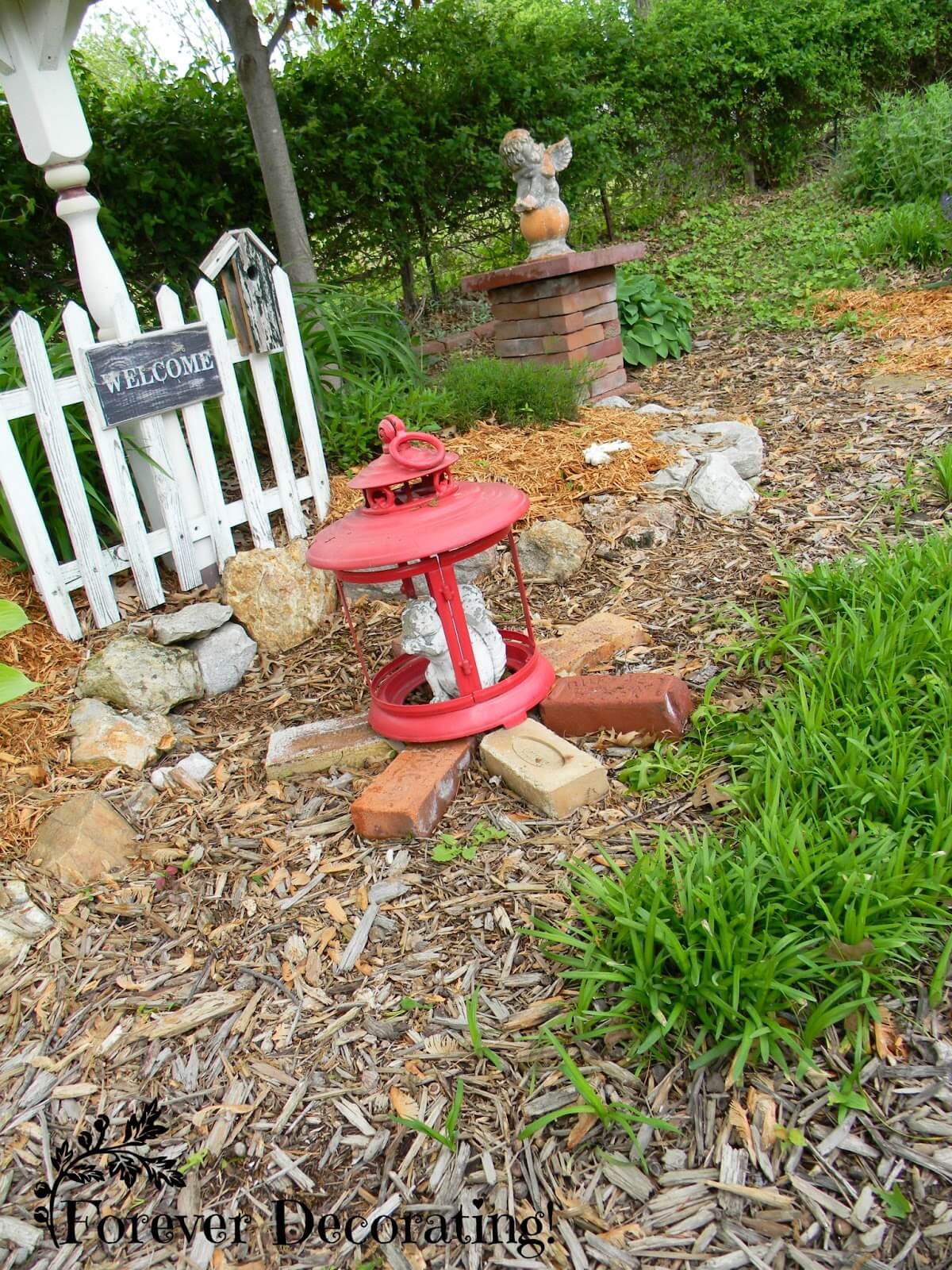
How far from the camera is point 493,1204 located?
1.49 m

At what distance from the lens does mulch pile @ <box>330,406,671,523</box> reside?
12.4ft

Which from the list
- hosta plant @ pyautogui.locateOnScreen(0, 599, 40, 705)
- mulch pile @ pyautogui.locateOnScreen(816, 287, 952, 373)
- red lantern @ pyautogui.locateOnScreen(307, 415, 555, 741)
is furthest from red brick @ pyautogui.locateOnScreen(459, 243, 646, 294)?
hosta plant @ pyautogui.locateOnScreen(0, 599, 40, 705)

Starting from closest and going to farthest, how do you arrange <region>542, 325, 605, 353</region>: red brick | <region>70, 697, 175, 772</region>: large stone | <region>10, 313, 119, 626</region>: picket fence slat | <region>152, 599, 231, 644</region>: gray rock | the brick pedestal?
<region>70, 697, 175, 772</region>: large stone, <region>10, 313, 119, 626</region>: picket fence slat, <region>152, 599, 231, 644</region>: gray rock, the brick pedestal, <region>542, 325, 605, 353</region>: red brick

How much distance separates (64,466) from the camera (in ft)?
9.84

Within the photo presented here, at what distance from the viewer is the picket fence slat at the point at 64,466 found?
→ 2.88m

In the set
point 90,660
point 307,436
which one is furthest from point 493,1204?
point 307,436

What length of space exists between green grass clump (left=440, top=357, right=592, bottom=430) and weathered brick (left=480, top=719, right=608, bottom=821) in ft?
7.42

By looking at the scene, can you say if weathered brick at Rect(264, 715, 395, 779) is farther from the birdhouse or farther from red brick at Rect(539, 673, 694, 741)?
the birdhouse

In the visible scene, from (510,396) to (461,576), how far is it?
135cm

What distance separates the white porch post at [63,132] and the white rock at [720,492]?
192 centimetres

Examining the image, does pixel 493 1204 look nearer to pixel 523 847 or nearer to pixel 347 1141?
pixel 347 1141

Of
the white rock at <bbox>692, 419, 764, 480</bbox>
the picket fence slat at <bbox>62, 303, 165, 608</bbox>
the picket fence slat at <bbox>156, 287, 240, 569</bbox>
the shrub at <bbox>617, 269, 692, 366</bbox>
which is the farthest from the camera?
the shrub at <bbox>617, 269, 692, 366</bbox>

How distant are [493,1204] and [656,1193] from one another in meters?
0.26

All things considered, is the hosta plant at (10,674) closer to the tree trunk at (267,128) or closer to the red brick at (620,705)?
the red brick at (620,705)
